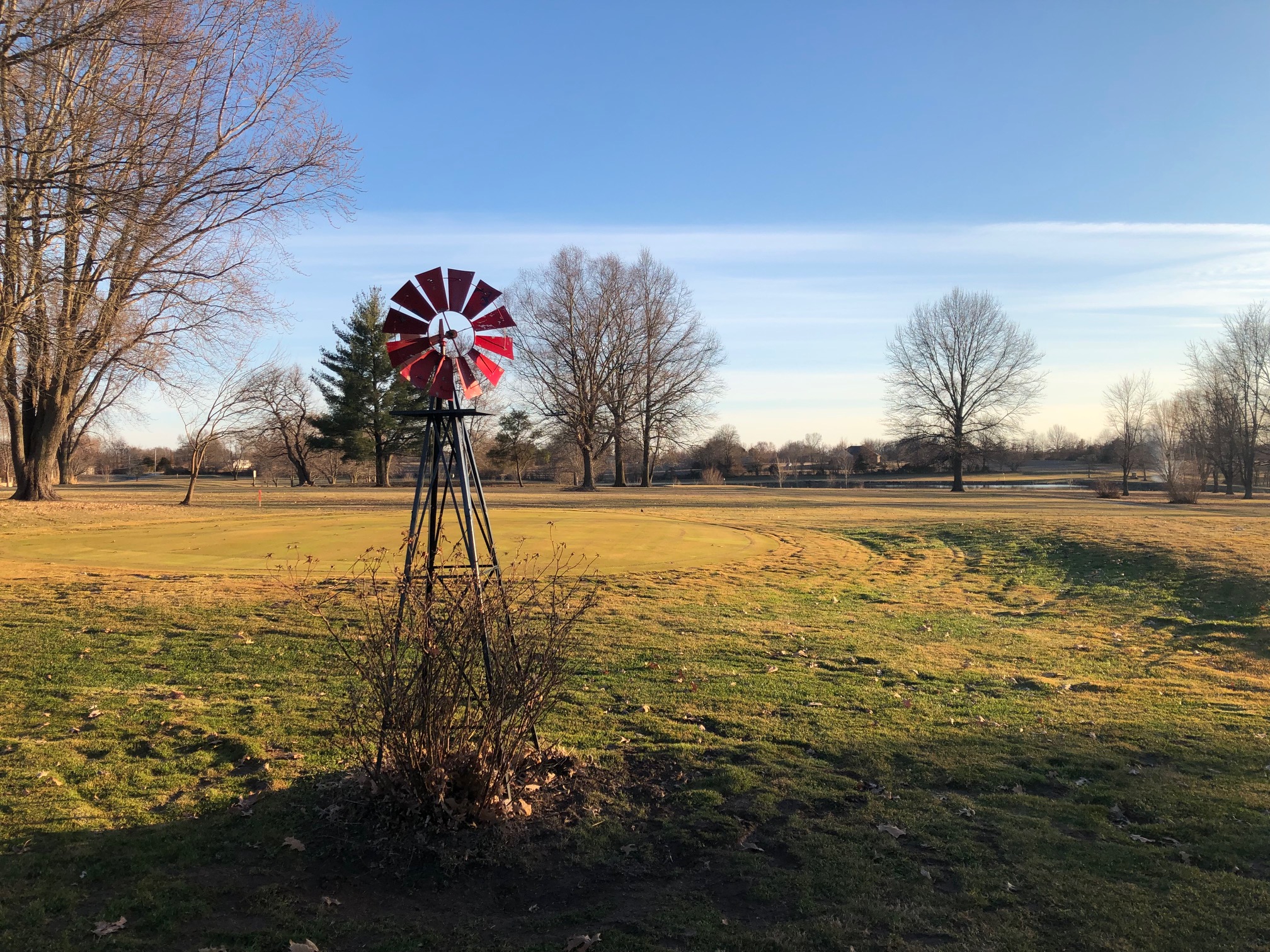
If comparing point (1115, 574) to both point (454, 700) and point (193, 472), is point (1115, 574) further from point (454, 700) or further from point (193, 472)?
point (193, 472)

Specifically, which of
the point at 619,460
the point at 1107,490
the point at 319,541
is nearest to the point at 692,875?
the point at 319,541

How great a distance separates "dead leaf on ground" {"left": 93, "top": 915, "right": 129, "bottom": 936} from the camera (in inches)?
129

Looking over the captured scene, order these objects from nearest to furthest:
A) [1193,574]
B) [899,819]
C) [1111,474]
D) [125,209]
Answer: [899,819] < [125,209] < [1193,574] < [1111,474]

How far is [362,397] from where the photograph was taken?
51375 millimetres

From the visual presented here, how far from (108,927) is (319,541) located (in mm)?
13967

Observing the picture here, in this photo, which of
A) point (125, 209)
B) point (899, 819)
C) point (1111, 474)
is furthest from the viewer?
point (1111, 474)

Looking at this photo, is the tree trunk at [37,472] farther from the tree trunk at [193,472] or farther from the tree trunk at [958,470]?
the tree trunk at [958,470]

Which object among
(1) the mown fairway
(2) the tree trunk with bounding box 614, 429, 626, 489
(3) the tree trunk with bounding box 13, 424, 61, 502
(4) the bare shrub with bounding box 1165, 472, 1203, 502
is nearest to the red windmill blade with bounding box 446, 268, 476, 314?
(1) the mown fairway

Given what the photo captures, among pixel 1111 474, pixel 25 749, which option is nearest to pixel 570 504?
pixel 25 749

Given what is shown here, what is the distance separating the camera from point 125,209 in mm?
11523

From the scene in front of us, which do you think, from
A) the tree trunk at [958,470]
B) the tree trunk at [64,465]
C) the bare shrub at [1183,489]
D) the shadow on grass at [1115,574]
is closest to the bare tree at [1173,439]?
the bare shrub at [1183,489]

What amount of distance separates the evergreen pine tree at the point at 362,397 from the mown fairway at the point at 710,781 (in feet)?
133

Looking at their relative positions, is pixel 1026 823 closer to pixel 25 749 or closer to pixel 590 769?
pixel 590 769

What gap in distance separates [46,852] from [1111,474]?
72.3 meters
